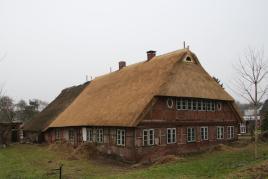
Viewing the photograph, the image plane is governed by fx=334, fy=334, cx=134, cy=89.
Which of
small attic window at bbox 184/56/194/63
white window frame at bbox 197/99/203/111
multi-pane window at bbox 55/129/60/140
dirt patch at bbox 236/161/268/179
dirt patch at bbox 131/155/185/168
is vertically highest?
small attic window at bbox 184/56/194/63

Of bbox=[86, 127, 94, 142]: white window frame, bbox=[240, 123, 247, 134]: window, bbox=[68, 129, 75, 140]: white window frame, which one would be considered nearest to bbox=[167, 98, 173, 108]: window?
bbox=[86, 127, 94, 142]: white window frame

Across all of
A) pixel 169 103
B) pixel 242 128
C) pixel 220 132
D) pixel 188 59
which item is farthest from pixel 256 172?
pixel 242 128

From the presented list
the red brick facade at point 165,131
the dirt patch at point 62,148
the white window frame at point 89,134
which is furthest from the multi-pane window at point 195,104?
the dirt patch at point 62,148

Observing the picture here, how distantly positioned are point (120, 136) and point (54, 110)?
19.4 m

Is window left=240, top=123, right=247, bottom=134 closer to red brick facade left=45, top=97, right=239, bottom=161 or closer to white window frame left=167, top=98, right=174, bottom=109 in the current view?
red brick facade left=45, top=97, right=239, bottom=161

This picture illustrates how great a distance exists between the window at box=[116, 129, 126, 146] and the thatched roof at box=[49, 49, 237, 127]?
0.80 m

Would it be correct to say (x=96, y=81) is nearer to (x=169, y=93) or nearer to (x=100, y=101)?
(x=100, y=101)

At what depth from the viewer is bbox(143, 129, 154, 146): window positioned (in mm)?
25312

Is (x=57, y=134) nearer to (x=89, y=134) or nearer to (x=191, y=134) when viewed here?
(x=89, y=134)

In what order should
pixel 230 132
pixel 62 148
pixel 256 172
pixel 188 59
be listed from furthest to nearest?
1. pixel 62 148
2. pixel 230 132
3. pixel 188 59
4. pixel 256 172

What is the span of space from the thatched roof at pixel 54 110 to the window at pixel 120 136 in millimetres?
16091

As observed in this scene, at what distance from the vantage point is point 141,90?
27.9 m

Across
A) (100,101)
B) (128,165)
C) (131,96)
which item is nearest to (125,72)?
(100,101)

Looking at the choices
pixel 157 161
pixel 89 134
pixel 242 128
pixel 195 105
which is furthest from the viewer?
pixel 242 128
